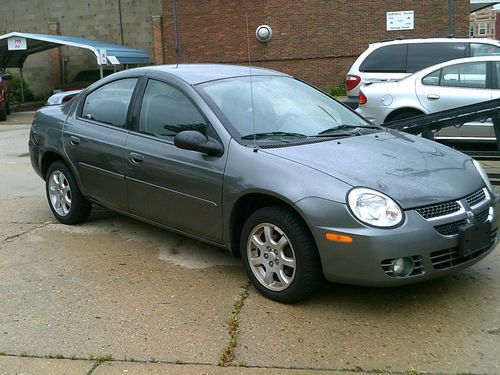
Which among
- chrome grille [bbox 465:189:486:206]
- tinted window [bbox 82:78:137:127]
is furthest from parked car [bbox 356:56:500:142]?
tinted window [bbox 82:78:137:127]

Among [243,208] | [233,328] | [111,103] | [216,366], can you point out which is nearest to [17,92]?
[111,103]

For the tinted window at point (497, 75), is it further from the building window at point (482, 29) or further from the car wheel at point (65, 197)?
the building window at point (482, 29)

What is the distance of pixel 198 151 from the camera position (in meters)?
4.12

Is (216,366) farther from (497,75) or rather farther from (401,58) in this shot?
(401,58)

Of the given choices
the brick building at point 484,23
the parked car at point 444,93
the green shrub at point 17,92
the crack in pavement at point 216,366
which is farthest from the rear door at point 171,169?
the brick building at point 484,23

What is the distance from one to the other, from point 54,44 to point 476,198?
75.1 feet

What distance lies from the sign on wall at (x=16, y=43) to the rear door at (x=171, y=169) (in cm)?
1789

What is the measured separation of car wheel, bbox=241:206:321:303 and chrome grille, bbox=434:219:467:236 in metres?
0.76

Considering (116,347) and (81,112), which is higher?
(81,112)

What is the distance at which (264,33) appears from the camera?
2431 cm

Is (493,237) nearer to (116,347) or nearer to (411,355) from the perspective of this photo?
(411,355)

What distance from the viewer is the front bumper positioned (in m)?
3.35

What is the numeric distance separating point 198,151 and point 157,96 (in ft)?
3.08

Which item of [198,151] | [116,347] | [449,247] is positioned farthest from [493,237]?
A: [116,347]
